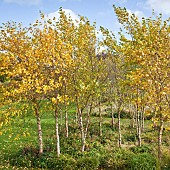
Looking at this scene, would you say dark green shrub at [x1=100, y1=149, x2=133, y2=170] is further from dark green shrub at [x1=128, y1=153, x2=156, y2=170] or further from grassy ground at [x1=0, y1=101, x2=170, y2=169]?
grassy ground at [x1=0, y1=101, x2=170, y2=169]

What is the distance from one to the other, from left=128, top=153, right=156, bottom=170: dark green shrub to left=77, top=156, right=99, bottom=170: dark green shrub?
1.67 metres

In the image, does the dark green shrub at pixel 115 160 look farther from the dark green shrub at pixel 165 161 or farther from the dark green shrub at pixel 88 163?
the dark green shrub at pixel 165 161

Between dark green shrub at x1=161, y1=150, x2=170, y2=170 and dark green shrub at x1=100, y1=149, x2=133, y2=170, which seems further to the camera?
dark green shrub at x1=100, y1=149, x2=133, y2=170

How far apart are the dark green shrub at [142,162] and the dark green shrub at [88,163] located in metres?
1.67

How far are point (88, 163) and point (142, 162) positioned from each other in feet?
8.65

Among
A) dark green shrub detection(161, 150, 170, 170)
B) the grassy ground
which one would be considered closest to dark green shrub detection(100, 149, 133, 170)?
dark green shrub detection(161, 150, 170, 170)

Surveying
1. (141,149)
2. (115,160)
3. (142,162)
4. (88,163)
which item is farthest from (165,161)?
(88,163)

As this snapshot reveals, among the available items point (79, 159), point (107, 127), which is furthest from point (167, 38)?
point (107, 127)

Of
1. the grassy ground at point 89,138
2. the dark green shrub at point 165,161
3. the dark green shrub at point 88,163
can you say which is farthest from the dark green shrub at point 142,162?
the grassy ground at point 89,138

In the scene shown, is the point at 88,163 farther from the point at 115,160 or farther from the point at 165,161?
the point at 165,161

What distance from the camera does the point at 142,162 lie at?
14.7m

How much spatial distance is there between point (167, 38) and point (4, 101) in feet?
27.7

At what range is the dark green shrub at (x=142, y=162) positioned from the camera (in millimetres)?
14461

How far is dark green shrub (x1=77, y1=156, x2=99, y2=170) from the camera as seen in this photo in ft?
48.7
